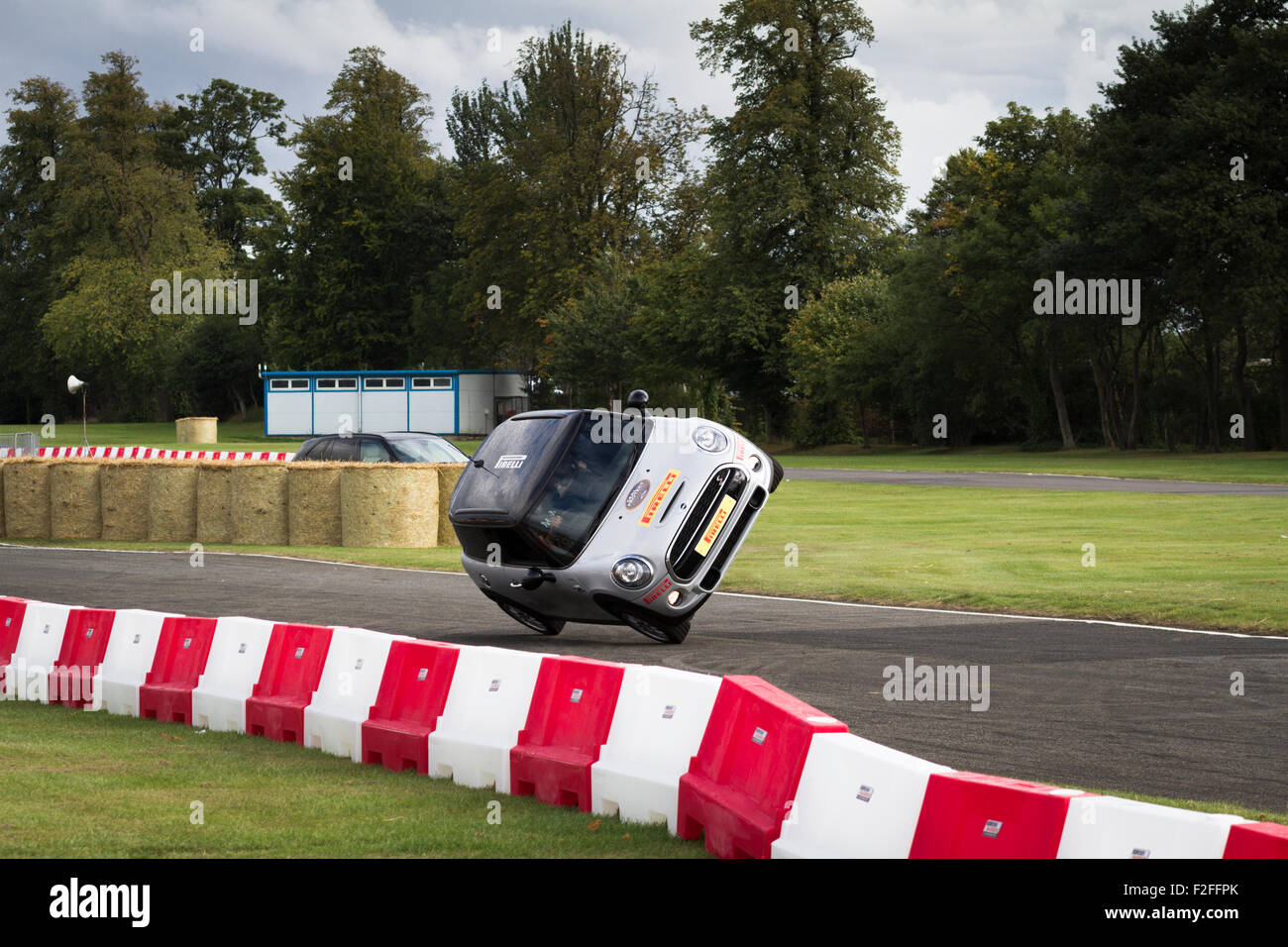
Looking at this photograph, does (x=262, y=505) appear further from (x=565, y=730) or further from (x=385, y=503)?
(x=565, y=730)

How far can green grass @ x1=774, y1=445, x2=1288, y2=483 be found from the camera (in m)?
41.8

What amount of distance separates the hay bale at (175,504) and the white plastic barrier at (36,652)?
1365cm

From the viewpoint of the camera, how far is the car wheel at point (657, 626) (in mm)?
13023

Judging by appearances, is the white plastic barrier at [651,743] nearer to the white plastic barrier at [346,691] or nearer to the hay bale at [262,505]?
the white plastic barrier at [346,691]

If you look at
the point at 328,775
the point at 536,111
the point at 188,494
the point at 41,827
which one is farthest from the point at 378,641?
the point at 536,111

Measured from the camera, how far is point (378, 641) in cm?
933

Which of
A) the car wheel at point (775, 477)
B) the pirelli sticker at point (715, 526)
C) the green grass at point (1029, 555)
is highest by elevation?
the car wheel at point (775, 477)

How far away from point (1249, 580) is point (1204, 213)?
114 ft

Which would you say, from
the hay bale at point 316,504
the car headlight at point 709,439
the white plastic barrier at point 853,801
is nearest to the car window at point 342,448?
the hay bale at point 316,504

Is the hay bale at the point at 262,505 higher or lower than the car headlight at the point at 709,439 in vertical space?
lower

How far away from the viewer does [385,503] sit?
2405 cm

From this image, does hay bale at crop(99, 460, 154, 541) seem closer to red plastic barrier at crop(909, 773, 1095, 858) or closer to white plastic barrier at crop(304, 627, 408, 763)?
white plastic barrier at crop(304, 627, 408, 763)

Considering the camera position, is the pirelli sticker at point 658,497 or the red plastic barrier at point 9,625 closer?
the red plastic barrier at point 9,625
